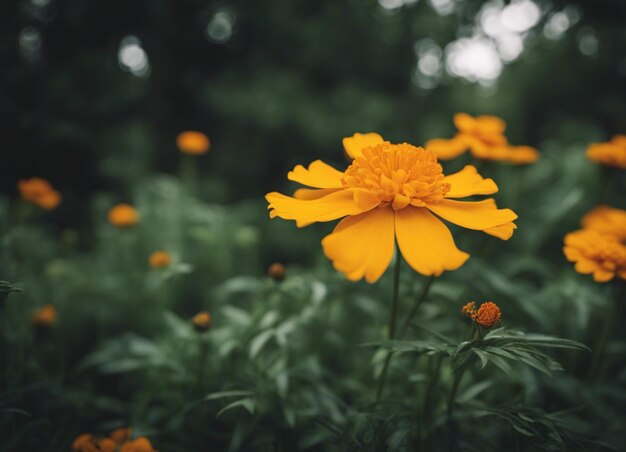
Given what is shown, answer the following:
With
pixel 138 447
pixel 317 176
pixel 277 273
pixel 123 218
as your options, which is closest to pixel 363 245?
pixel 317 176

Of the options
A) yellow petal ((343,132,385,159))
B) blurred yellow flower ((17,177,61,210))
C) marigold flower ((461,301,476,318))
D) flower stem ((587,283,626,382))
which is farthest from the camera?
blurred yellow flower ((17,177,61,210))

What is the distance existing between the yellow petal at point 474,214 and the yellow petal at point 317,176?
22 centimetres

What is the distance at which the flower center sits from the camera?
0.82 m

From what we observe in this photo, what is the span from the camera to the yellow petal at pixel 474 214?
812 millimetres

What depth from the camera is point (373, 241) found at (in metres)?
0.81

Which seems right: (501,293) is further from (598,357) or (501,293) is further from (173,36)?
(173,36)

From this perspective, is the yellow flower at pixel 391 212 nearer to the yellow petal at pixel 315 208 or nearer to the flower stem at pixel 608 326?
the yellow petal at pixel 315 208

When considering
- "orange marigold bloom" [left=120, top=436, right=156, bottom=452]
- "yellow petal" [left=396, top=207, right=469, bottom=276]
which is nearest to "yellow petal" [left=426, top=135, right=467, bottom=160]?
"yellow petal" [left=396, top=207, right=469, bottom=276]

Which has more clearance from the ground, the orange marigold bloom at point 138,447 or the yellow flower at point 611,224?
the yellow flower at point 611,224

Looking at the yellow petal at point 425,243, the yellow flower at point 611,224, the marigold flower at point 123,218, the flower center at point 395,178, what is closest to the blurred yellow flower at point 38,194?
the marigold flower at point 123,218

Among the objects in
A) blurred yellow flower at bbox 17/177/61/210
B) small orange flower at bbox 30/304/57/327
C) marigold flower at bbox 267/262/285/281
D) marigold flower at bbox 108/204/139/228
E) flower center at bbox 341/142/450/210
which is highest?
flower center at bbox 341/142/450/210

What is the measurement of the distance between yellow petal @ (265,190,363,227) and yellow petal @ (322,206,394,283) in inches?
1.1

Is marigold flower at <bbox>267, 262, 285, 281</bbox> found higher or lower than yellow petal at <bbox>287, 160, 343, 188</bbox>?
lower

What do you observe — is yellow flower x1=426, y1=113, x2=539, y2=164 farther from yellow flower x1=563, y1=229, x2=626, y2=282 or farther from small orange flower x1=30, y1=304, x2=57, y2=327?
small orange flower x1=30, y1=304, x2=57, y2=327
